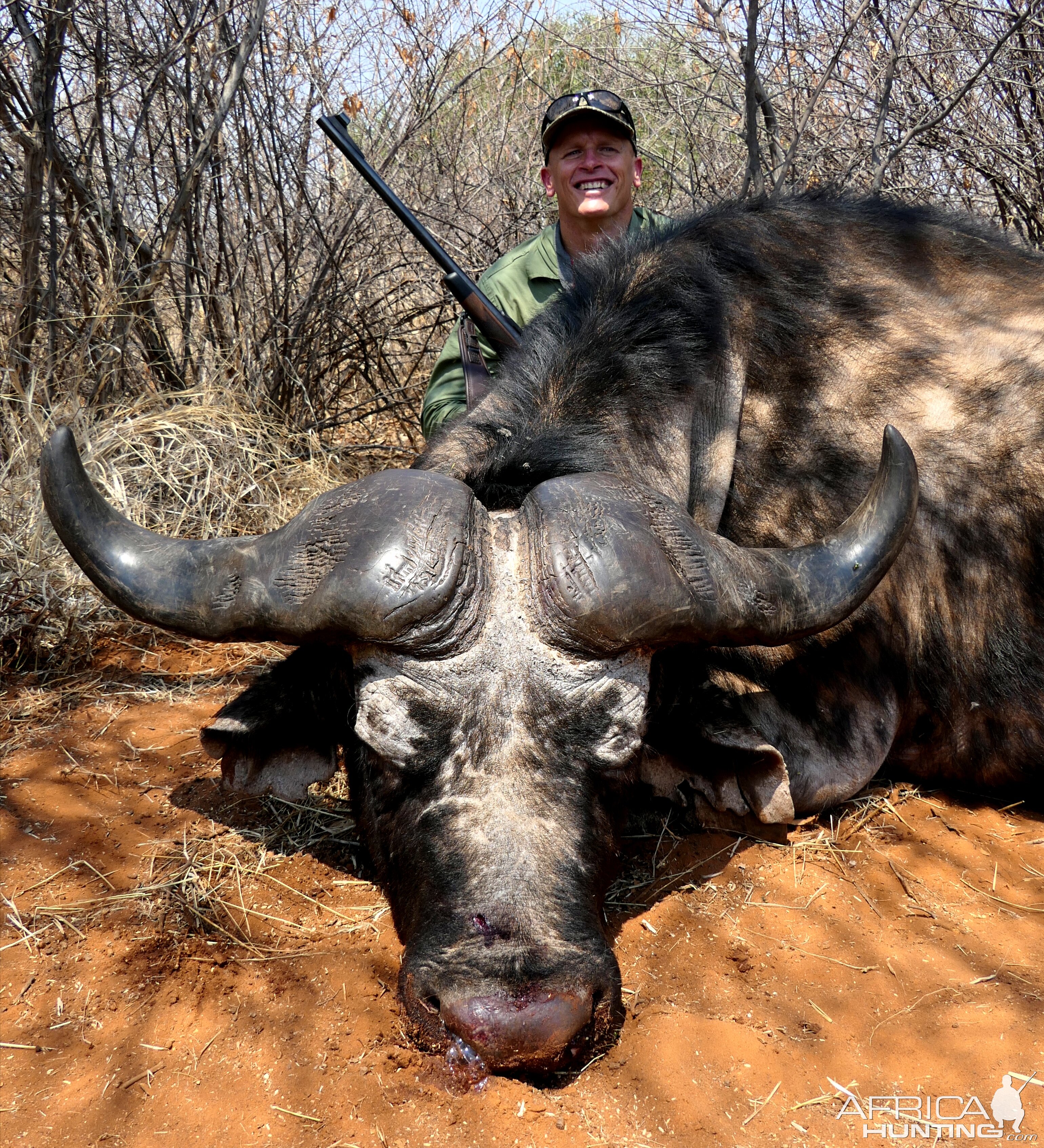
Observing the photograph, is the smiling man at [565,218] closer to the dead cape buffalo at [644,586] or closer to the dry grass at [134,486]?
the dry grass at [134,486]

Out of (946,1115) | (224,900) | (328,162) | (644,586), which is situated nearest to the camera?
(946,1115)

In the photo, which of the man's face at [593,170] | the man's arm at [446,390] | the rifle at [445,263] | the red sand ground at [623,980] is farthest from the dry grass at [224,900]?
the man's face at [593,170]

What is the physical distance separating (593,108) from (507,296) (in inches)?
41.2

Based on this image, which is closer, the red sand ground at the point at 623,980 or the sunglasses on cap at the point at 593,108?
the red sand ground at the point at 623,980

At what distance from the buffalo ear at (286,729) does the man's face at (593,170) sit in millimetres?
3266

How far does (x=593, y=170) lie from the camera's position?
5301 millimetres

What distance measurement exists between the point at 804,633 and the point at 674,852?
3.13 feet

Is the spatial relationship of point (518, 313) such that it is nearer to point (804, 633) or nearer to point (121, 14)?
point (121, 14)

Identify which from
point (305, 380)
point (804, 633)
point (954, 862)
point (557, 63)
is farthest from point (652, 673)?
point (557, 63)

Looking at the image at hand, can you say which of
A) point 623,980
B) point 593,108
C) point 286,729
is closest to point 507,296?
point 593,108

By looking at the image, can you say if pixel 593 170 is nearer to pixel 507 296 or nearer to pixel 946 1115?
pixel 507 296

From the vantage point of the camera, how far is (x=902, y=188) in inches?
259

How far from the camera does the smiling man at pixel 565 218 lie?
5211 millimetres

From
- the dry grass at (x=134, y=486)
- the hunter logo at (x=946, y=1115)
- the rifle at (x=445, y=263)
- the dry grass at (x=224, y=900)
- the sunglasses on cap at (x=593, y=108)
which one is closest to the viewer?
the hunter logo at (x=946, y=1115)
